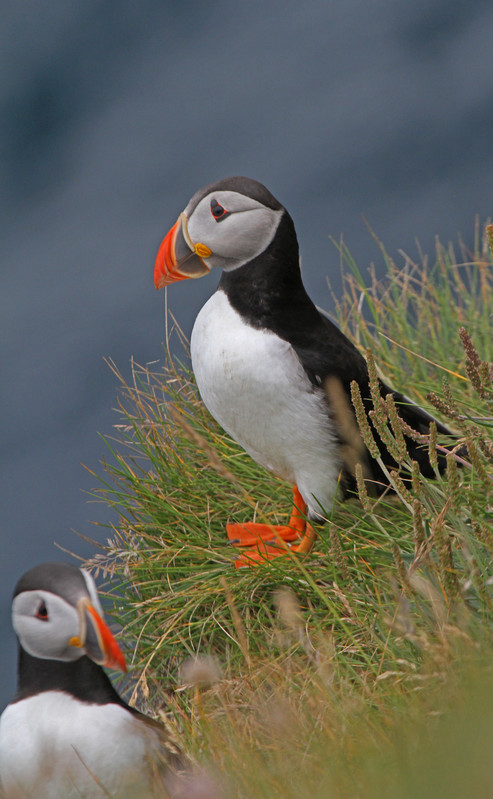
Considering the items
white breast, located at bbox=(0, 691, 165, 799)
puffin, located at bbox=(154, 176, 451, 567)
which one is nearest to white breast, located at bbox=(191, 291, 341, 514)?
puffin, located at bbox=(154, 176, 451, 567)

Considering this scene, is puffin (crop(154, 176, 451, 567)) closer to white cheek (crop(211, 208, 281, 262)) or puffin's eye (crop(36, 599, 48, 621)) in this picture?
white cheek (crop(211, 208, 281, 262))

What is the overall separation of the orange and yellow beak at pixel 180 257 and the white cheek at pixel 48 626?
160cm

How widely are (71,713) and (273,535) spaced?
61.4 inches

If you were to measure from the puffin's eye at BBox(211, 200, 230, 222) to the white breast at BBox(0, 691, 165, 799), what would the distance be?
1.89m

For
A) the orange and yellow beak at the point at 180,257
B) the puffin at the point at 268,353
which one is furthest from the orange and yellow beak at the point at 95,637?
the orange and yellow beak at the point at 180,257

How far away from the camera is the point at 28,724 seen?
2.66 metres

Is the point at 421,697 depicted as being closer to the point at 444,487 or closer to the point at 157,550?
the point at 444,487

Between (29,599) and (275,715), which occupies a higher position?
(29,599)

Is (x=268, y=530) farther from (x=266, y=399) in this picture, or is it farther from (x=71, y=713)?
(x=71, y=713)

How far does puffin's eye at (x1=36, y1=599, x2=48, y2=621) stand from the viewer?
2662 mm

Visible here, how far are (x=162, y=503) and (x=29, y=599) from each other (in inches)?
70.6

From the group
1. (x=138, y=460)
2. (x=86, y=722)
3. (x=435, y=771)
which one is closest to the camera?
(x=435, y=771)

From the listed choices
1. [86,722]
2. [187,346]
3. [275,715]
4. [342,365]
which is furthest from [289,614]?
[187,346]

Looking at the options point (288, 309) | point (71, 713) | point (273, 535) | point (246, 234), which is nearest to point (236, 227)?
point (246, 234)
